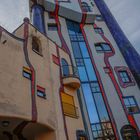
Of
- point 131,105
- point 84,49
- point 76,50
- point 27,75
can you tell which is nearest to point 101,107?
point 131,105

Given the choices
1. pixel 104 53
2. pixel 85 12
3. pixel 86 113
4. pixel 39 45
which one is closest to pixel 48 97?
pixel 39 45

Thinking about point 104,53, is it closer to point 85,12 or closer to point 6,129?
point 85,12

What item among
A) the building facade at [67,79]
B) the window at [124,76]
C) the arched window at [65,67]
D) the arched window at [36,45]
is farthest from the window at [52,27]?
the arched window at [36,45]

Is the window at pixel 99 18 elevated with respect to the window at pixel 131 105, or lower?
elevated

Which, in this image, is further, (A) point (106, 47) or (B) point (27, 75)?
(A) point (106, 47)

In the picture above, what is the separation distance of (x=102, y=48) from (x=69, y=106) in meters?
9.78

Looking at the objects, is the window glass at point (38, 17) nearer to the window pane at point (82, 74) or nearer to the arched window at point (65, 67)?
the window pane at point (82, 74)

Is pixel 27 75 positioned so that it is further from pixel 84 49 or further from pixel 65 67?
pixel 84 49

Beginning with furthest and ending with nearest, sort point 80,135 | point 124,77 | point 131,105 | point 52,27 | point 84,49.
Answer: point 52,27 → point 84,49 → point 124,77 → point 131,105 → point 80,135

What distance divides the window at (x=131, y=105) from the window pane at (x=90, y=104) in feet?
9.75

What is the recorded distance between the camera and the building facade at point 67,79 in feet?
32.2

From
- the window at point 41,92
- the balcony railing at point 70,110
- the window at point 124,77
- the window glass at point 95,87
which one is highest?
the window at point 124,77

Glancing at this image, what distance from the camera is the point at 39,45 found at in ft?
44.0

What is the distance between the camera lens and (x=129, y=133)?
599 inches
